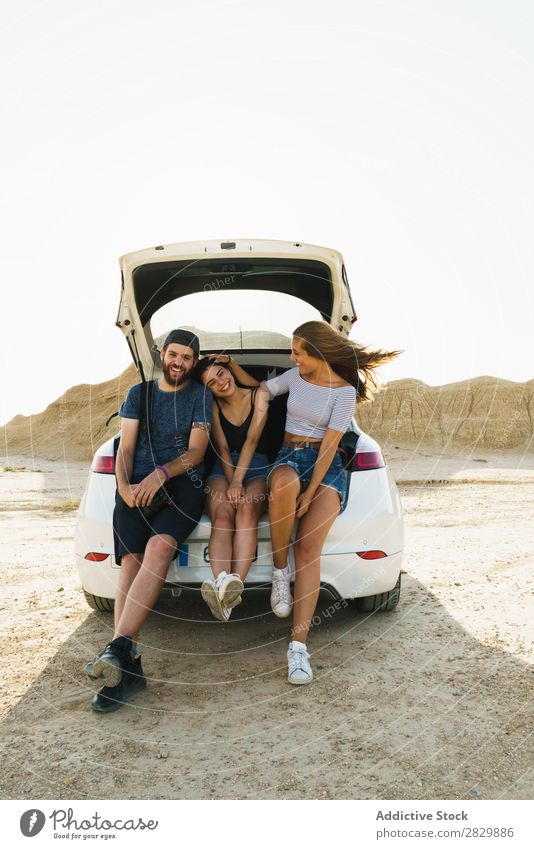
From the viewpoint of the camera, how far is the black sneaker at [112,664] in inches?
124

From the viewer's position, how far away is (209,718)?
3057 millimetres

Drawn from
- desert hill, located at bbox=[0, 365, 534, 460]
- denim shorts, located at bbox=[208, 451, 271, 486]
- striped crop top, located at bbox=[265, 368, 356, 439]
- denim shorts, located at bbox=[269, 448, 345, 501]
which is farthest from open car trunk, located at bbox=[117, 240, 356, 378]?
desert hill, located at bbox=[0, 365, 534, 460]

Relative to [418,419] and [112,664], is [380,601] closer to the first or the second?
[112,664]

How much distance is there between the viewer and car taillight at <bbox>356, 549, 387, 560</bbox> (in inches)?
147

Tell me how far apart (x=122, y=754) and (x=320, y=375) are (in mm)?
2307

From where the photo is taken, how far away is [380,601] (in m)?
4.18

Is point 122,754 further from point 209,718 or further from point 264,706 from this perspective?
point 264,706

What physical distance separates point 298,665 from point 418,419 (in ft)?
79.8

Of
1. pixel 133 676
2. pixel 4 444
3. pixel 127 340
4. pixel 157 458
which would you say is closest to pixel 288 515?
pixel 157 458

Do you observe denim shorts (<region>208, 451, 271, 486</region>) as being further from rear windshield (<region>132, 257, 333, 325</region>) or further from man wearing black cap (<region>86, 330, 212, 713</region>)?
rear windshield (<region>132, 257, 333, 325</region>)

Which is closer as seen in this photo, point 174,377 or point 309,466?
point 309,466

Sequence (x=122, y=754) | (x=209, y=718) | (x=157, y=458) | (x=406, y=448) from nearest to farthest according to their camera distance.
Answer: (x=122, y=754) → (x=209, y=718) → (x=157, y=458) → (x=406, y=448)

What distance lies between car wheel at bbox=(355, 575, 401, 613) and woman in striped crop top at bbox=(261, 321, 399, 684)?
68 centimetres

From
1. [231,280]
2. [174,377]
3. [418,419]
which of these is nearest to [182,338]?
[174,377]
